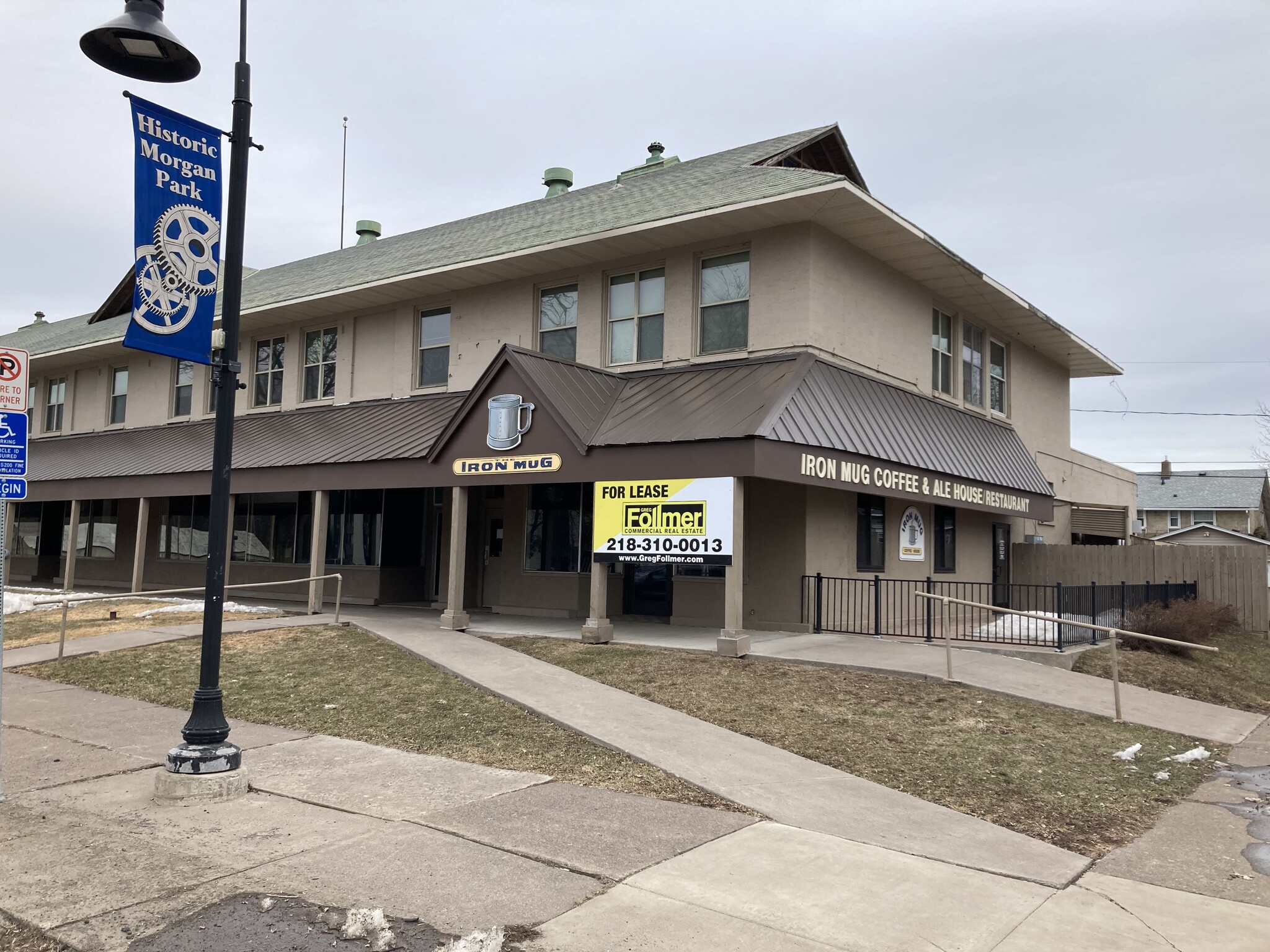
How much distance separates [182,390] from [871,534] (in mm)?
18913

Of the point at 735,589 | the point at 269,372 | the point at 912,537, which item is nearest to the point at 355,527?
the point at 269,372

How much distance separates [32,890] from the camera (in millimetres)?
5465

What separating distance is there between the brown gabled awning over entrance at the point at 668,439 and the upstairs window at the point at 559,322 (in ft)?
5.95

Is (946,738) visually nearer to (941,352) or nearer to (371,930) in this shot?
(371,930)

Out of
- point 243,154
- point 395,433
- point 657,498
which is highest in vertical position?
point 243,154

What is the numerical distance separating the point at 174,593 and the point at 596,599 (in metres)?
14.5

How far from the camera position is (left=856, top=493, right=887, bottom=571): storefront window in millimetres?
17062

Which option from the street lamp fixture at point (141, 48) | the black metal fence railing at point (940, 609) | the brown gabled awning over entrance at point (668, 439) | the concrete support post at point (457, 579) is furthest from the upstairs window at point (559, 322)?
the street lamp fixture at point (141, 48)

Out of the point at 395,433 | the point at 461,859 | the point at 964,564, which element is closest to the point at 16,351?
the point at 461,859

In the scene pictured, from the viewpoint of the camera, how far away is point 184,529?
26094 mm

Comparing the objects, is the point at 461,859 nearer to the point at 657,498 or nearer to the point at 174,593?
the point at 657,498

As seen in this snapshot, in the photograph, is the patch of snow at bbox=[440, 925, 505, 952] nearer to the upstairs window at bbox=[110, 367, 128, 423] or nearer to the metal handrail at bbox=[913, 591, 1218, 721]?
the metal handrail at bbox=[913, 591, 1218, 721]

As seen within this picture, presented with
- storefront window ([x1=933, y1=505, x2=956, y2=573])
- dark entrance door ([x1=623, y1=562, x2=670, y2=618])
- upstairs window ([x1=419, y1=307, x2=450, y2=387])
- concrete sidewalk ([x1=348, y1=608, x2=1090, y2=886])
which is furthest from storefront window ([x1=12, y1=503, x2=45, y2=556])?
storefront window ([x1=933, y1=505, x2=956, y2=573])

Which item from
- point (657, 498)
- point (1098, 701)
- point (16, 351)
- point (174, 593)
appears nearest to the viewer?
point (16, 351)
